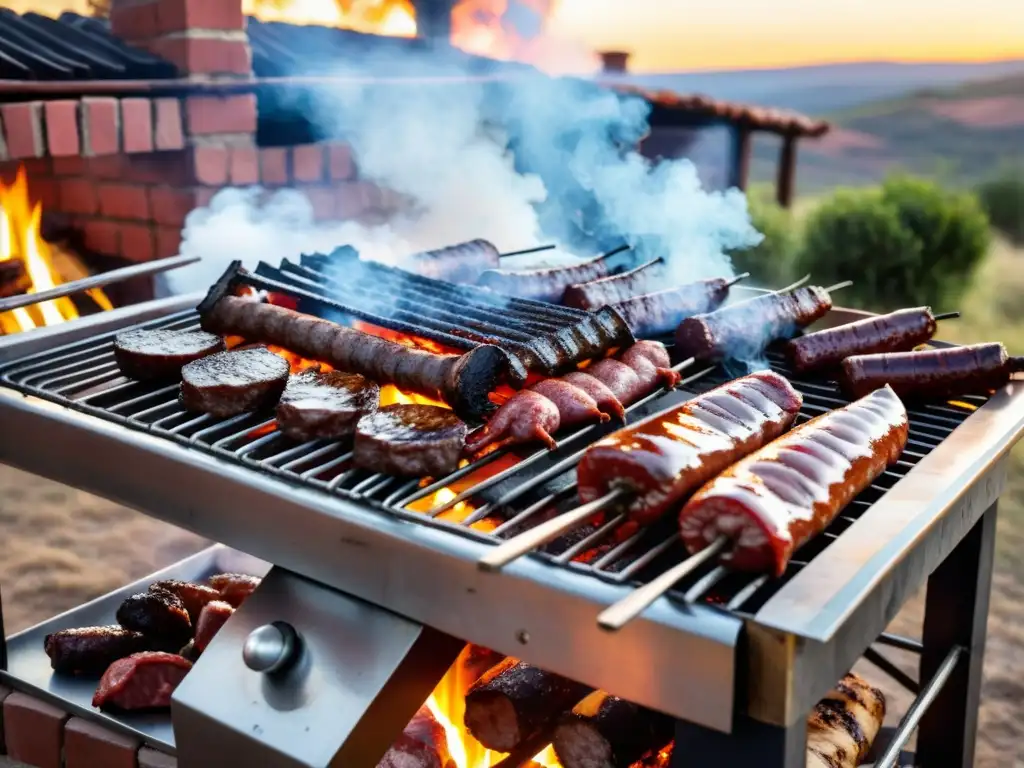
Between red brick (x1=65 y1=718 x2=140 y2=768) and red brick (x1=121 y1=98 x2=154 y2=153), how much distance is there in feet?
9.28

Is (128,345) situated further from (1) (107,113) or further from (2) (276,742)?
(1) (107,113)

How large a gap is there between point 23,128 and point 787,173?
9818mm

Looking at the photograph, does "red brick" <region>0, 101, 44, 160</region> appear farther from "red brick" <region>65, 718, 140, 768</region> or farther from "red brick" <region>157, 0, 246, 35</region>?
"red brick" <region>65, 718, 140, 768</region>

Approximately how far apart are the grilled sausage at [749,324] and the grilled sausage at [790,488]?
73 cm

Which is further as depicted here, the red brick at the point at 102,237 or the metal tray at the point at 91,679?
the red brick at the point at 102,237

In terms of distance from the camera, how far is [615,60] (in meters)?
10.3

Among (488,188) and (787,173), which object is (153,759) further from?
(787,173)

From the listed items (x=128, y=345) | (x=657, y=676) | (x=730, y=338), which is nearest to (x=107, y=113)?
(x=128, y=345)

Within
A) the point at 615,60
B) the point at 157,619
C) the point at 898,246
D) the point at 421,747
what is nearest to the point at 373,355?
the point at 421,747

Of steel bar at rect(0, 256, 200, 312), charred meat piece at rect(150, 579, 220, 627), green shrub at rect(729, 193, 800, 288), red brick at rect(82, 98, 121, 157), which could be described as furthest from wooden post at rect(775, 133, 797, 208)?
charred meat piece at rect(150, 579, 220, 627)

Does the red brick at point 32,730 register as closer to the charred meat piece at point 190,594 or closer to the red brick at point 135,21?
the charred meat piece at point 190,594

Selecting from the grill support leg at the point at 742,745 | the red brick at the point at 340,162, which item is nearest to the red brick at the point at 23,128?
the red brick at the point at 340,162

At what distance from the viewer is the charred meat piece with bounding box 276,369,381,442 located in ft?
7.75

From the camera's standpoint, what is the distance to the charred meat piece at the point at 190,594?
353 cm
